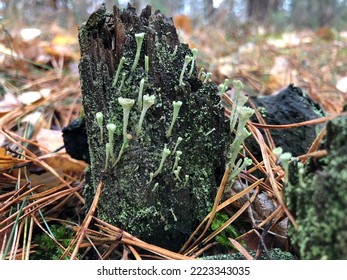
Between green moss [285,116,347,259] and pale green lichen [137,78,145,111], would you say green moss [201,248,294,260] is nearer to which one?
green moss [285,116,347,259]

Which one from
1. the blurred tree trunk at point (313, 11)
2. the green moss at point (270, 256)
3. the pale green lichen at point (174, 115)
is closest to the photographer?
the green moss at point (270, 256)

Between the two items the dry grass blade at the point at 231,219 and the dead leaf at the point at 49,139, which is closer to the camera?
the dry grass blade at the point at 231,219

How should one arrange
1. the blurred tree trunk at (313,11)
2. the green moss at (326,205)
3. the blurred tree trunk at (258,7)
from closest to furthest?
the green moss at (326,205) → the blurred tree trunk at (258,7) → the blurred tree trunk at (313,11)

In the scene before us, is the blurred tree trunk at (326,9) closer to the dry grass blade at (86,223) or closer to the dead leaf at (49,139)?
the dead leaf at (49,139)

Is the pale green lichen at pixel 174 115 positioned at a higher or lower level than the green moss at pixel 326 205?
higher

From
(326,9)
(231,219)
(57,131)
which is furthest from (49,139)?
(326,9)

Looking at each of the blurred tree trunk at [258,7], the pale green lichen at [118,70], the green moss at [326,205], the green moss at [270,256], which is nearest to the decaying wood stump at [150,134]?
the pale green lichen at [118,70]
